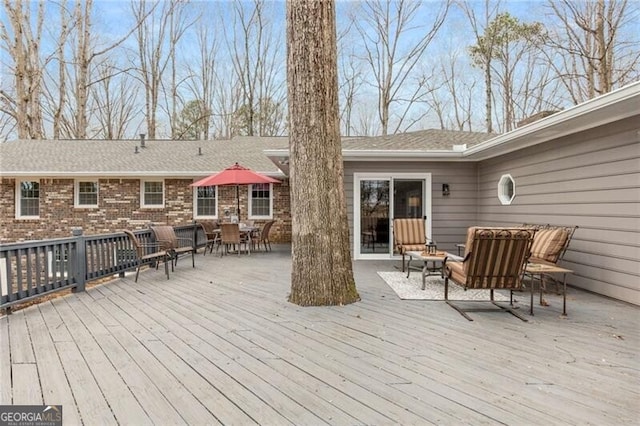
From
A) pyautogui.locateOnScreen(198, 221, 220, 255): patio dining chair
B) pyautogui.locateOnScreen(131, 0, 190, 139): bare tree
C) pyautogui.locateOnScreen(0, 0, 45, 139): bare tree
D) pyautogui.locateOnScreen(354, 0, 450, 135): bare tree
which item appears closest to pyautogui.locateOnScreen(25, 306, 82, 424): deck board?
pyautogui.locateOnScreen(198, 221, 220, 255): patio dining chair

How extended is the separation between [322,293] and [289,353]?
144 cm

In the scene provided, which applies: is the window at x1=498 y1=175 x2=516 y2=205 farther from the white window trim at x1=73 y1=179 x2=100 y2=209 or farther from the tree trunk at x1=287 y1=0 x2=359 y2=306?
the white window trim at x1=73 y1=179 x2=100 y2=209

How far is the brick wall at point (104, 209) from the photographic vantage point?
11.4 meters

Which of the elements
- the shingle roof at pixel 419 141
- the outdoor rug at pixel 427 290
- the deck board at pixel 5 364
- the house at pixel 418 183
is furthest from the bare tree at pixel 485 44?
the deck board at pixel 5 364

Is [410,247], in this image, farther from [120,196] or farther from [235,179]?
[120,196]

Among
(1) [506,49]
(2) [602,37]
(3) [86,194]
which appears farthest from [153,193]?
(1) [506,49]

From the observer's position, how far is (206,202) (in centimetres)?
1177

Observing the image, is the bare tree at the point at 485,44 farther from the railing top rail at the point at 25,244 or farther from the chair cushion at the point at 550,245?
the railing top rail at the point at 25,244

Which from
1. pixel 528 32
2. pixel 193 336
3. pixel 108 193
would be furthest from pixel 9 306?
pixel 528 32

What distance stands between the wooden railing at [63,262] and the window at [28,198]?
23.5 feet

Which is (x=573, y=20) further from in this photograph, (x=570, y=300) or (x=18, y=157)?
(x=18, y=157)

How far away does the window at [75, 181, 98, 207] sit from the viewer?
1156 centimetres

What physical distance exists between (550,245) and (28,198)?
14405 millimetres

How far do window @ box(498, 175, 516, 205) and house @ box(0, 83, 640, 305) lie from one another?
0.03 metres
